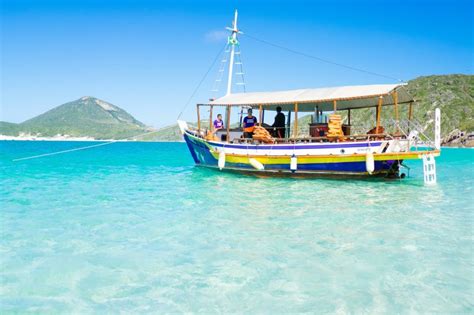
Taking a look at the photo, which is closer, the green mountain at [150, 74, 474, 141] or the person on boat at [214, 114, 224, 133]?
the person on boat at [214, 114, 224, 133]

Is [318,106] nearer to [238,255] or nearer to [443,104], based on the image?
[238,255]

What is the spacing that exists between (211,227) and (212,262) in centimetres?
258

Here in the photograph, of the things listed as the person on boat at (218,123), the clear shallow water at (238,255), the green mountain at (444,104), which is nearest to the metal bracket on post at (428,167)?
the clear shallow water at (238,255)

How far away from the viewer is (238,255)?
7191mm

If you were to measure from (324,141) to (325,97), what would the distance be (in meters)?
2.16

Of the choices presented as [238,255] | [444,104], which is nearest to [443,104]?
[444,104]

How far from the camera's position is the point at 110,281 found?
5992 millimetres

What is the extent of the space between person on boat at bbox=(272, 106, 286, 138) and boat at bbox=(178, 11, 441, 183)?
0.06m

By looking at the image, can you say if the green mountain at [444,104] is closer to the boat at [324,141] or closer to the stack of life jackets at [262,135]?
the boat at [324,141]

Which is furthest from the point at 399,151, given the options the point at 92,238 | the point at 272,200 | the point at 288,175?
the point at 92,238

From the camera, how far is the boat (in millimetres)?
17547

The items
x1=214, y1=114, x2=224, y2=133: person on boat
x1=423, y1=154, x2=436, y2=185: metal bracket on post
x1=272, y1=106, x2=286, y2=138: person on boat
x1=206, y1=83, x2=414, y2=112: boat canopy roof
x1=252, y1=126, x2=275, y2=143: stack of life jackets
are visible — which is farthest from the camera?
x1=214, y1=114, x2=224, y2=133: person on boat

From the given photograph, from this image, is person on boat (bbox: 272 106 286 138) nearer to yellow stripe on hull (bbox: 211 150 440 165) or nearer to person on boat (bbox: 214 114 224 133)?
yellow stripe on hull (bbox: 211 150 440 165)

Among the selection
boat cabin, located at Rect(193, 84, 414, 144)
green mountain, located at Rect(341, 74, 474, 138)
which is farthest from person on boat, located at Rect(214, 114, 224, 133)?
green mountain, located at Rect(341, 74, 474, 138)
